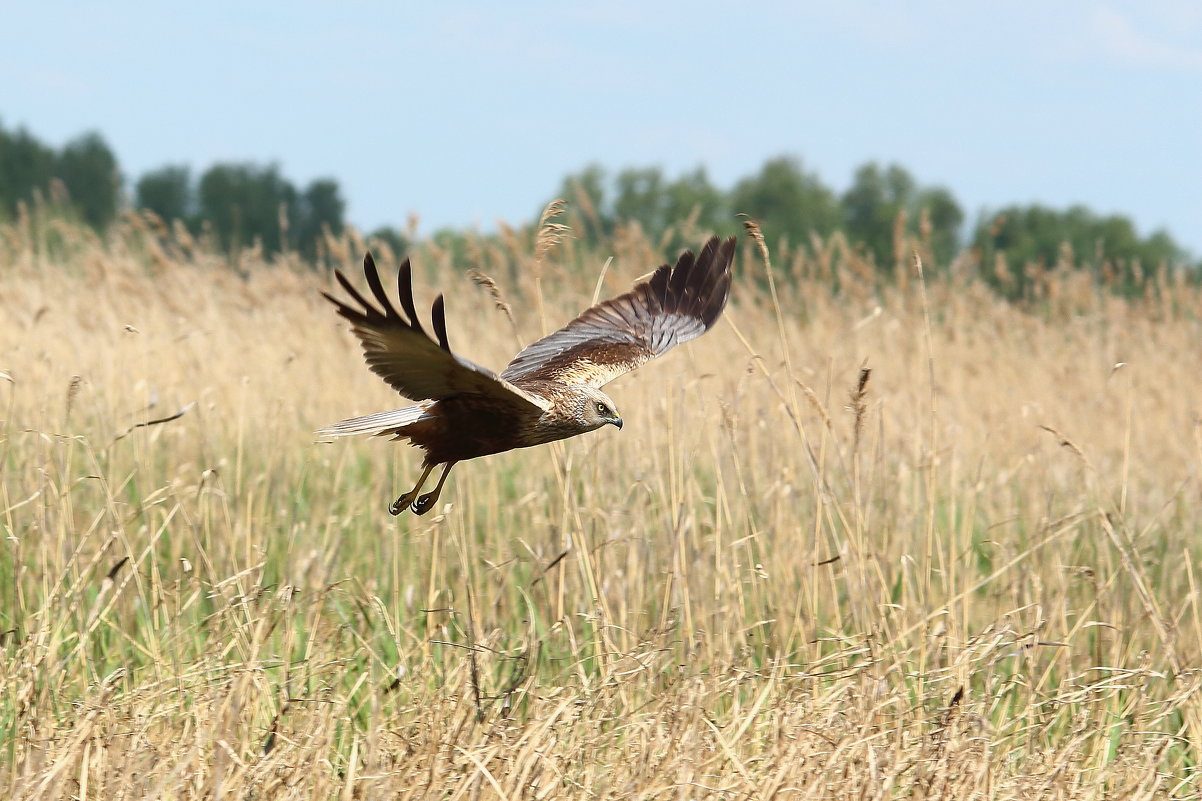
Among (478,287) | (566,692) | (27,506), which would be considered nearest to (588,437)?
(566,692)

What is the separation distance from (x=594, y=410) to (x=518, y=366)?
87 centimetres

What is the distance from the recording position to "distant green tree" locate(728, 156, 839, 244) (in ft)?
98.2

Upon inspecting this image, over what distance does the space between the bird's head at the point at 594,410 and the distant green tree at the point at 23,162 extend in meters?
29.8

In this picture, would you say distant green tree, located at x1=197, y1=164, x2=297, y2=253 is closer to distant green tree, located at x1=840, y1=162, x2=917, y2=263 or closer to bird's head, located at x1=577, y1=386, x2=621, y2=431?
distant green tree, located at x1=840, y1=162, x2=917, y2=263


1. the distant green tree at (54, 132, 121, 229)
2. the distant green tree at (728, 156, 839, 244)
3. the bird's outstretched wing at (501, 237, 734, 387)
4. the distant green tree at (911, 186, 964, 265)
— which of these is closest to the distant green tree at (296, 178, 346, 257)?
the distant green tree at (54, 132, 121, 229)

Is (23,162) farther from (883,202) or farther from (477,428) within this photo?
(477,428)

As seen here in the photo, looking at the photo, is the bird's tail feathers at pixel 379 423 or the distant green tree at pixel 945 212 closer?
the bird's tail feathers at pixel 379 423

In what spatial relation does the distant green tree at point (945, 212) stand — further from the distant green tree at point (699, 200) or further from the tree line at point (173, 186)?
the tree line at point (173, 186)

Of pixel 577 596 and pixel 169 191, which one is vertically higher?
pixel 169 191

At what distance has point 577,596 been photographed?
13.2 ft

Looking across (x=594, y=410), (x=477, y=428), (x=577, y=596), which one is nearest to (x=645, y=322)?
(x=577, y=596)

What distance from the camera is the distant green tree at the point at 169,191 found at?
3503 cm

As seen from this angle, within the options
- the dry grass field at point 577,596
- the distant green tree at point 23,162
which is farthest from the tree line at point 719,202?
the dry grass field at point 577,596

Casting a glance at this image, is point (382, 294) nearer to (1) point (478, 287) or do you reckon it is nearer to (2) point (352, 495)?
(2) point (352, 495)
